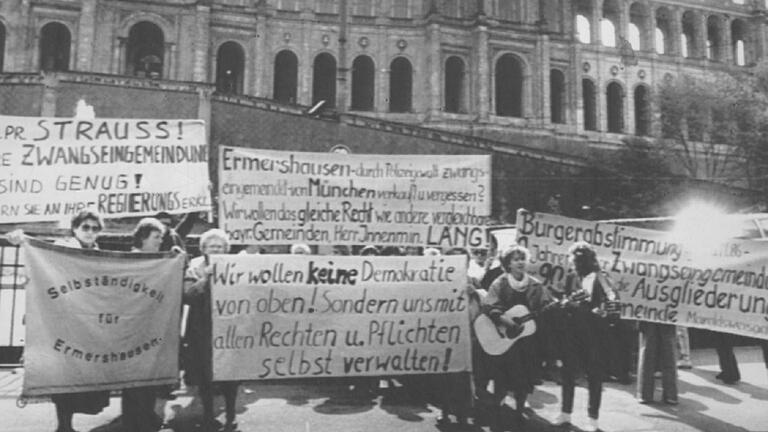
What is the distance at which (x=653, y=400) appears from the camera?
682 centimetres

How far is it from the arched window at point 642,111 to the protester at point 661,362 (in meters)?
38.8

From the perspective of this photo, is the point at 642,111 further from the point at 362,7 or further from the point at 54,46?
the point at 54,46

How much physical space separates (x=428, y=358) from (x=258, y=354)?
1.57 meters

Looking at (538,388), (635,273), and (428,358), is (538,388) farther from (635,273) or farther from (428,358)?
(428,358)

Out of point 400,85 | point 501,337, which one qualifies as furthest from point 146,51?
point 501,337

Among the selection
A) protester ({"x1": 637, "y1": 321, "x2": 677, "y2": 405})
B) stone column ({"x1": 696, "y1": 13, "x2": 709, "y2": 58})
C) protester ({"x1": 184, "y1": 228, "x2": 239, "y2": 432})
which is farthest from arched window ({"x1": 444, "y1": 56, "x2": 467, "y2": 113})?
protester ({"x1": 184, "y1": 228, "x2": 239, "y2": 432})

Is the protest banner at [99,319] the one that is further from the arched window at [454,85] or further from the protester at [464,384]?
the arched window at [454,85]

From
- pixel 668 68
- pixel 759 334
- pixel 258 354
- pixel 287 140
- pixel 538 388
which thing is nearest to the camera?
pixel 258 354

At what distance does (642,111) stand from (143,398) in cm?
4373

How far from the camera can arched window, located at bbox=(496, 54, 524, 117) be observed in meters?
38.4

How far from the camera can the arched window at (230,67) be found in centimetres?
3522

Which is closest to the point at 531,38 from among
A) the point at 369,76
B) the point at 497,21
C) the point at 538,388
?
the point at 497,21

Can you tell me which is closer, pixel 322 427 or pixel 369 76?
pixel 322 427

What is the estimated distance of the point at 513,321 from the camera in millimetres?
5578
